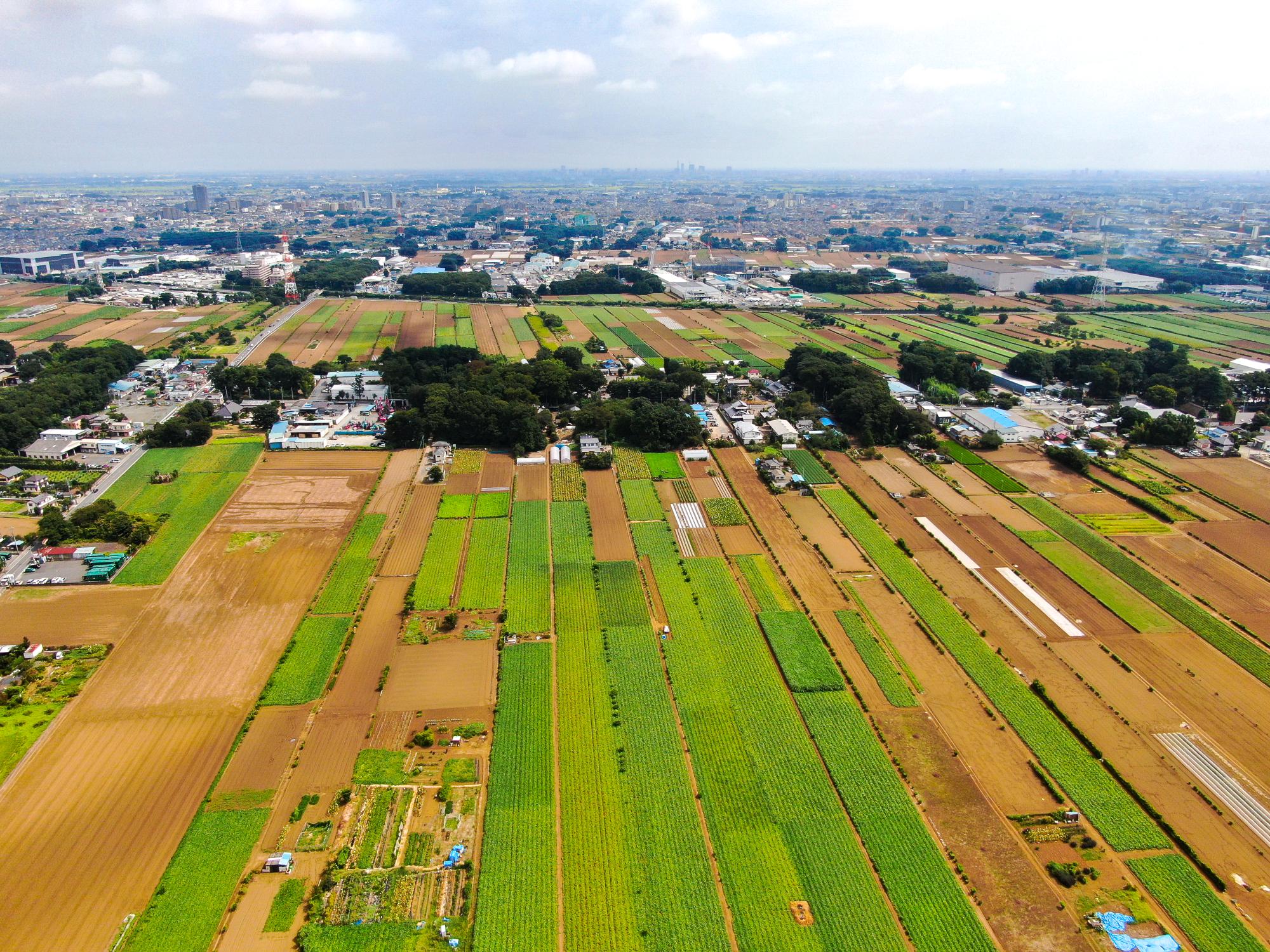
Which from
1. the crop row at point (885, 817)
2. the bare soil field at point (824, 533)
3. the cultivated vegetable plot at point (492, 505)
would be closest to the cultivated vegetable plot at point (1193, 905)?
the crop row at point (885, 817)

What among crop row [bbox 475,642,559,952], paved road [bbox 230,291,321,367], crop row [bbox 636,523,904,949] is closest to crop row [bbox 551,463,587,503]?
crop row [bbox 636,523,904,949]

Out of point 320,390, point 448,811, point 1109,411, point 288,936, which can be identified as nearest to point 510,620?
point 448,811

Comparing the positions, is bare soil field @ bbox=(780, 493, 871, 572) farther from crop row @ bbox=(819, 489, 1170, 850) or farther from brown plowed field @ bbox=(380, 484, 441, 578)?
brown plowed field @ bbox=(380, 484, 441, 578)

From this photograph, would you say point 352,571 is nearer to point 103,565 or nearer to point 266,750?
point 103,565

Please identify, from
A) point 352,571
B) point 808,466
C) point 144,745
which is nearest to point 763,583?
point 808,466

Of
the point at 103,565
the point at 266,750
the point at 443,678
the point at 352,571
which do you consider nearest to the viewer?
the point at 266,750

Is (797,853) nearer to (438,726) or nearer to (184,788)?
(438,726)

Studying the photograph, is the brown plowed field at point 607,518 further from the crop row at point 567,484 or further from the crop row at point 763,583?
the crop row at point 763,583
